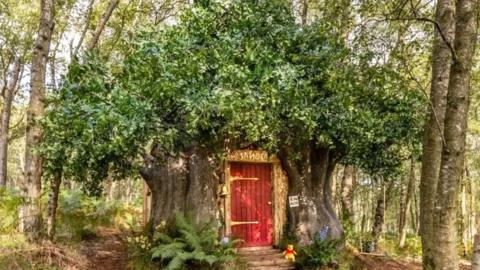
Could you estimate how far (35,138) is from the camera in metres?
6.84

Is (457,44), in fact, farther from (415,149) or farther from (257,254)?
(257,254)

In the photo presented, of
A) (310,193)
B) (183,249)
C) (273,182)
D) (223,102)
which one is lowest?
(183,249)

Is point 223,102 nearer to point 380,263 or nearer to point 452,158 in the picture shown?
point 452,158

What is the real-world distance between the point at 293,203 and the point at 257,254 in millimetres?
1328

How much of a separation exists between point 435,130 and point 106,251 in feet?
22.4

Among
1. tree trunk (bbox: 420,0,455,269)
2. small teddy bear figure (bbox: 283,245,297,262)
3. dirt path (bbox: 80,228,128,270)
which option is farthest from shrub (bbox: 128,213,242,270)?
tree trunk (bbox: 420,0,455,269)

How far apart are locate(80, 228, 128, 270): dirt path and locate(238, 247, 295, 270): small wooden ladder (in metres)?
2.37

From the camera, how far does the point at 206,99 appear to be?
593 centimetres

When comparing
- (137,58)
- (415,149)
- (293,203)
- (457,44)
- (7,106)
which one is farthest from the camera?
(7,106)

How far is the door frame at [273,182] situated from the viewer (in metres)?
8.75

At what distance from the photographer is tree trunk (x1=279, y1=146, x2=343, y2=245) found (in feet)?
28.2

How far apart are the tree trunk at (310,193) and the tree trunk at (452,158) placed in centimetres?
406

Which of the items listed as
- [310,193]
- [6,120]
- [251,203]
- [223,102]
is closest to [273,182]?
[251,203]

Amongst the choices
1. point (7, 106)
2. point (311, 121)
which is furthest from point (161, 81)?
point (7, 106)
